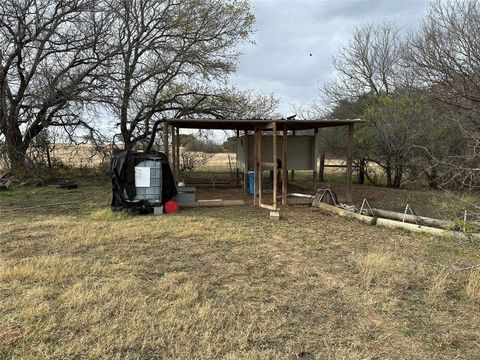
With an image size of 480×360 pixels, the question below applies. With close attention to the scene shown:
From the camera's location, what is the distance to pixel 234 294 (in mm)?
3660

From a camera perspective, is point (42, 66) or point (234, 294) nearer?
point (234, 294)

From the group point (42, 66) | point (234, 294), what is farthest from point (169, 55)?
point (234, 294)

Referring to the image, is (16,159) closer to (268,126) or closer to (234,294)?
(268,126)

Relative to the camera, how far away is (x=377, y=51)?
18.1 m

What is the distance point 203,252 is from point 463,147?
32.7 ft

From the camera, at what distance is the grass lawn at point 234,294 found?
2738 mm

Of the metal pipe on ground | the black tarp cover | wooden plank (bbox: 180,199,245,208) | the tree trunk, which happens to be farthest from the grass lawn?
the tree trunk

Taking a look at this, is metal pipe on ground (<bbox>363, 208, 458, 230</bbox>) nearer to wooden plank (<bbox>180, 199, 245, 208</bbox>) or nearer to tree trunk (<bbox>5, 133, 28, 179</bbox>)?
wooden plank (<bbox>180, 199, 245, 208</bbox>)

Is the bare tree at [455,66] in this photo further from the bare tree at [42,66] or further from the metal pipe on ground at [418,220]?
the bare tree at [42,66]

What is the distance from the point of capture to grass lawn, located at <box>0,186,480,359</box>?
108 inches

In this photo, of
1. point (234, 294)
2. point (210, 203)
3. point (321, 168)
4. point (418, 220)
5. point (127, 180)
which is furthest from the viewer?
point (321, 168)

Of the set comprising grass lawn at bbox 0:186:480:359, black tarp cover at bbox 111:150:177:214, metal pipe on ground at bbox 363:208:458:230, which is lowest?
grass lawn at bbox 0:186:480:359

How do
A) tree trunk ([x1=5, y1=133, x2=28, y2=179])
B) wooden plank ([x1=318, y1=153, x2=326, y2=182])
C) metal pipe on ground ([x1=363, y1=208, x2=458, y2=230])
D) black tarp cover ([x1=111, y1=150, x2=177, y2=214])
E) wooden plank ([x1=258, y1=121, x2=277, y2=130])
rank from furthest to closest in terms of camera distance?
wooden plank ([x1=318, y1=153, x2=326, y2=182]) → tree trunk ([x1=5, y1=133, x2=28, y2=179]) → wooden plank ([x1=258, y1=121, x2=277, y2=130]) → black tarp cover ([x1=111, y1=150, x2=177, y2=214]) → metal pipe on ground ([x1=363, y1=208, x2=458, y2=230])

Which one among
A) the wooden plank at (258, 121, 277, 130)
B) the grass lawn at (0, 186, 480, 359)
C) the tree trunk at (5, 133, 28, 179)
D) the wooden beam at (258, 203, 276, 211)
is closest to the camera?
the grass lawn at (0, 186, 480, 359)
